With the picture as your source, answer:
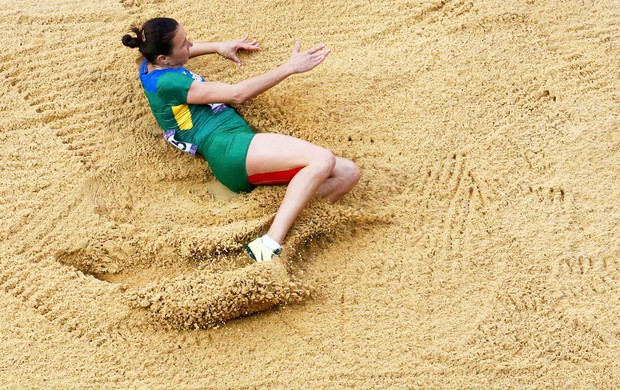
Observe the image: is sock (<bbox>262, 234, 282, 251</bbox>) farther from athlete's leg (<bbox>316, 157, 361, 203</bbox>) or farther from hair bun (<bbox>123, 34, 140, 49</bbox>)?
hair bun (<bbox>123, 34, 140, 49</bbox>)

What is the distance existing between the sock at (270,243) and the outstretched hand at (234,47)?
59.1 inches

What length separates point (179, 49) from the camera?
459cm

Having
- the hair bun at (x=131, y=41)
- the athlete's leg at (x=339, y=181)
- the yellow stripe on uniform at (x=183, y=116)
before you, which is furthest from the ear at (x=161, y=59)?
the athlete's leg at (x=339, y=181)

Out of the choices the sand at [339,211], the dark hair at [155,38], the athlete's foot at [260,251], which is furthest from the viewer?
the dark hair at [155,38]

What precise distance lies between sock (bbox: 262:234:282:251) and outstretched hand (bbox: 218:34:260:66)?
1501mm

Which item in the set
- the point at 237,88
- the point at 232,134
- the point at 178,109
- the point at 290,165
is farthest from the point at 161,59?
the point at 290,165

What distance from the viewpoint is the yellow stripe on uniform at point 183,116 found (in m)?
4.61

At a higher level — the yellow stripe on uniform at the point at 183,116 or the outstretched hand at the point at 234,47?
the outstretched hand at the point at 234,47

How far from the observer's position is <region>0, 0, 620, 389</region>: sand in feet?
13.2

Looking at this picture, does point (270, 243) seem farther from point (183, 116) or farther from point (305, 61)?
point (305, 61)

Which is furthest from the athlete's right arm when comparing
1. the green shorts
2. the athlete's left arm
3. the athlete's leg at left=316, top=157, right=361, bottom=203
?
the athlete's left arm

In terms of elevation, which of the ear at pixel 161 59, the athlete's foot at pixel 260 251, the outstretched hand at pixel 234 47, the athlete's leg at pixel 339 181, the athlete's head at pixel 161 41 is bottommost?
the athlete's foot at pixel 260 251

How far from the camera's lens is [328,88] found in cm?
526

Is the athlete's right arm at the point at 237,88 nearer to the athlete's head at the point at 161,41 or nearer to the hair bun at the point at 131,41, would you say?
the athlete's head at the point at 161,41
